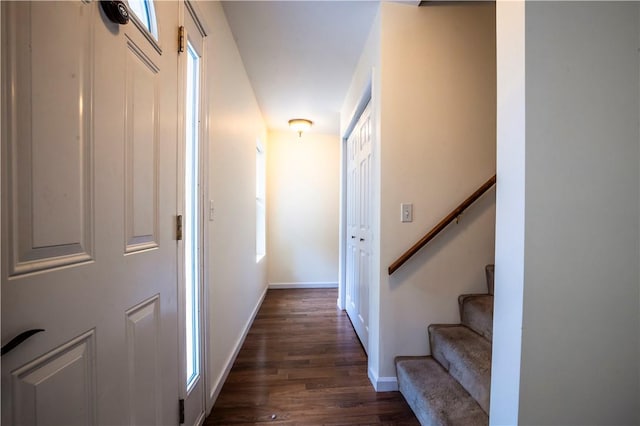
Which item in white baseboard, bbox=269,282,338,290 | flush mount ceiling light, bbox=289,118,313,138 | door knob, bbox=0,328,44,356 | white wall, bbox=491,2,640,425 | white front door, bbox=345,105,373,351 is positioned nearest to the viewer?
door knob, bbox=0,328,44,356

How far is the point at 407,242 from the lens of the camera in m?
1.64

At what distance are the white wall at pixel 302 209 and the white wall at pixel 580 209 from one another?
3577mm

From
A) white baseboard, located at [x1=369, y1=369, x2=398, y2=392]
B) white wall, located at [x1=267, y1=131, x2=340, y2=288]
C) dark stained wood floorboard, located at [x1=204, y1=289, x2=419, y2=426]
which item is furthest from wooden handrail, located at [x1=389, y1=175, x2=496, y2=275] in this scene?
white wall, located at [x1=267, y1=131, x2=340, y2=288]

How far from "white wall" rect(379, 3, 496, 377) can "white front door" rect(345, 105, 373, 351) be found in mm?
479

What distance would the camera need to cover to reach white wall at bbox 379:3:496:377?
1631mm

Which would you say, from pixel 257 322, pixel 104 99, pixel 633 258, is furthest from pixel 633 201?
pixel 257 322

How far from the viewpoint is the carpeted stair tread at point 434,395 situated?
1190mm

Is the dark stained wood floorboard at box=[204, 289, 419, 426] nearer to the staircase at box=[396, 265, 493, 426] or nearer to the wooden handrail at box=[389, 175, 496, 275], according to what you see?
the staircase at box=[396, 265, 493, 426]

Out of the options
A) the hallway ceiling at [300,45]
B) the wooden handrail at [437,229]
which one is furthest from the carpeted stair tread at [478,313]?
the hallway ceiling at [300,45]

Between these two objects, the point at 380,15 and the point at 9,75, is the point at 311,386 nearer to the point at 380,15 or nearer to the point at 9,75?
the point at 9,75

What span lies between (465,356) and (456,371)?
0.44 feet

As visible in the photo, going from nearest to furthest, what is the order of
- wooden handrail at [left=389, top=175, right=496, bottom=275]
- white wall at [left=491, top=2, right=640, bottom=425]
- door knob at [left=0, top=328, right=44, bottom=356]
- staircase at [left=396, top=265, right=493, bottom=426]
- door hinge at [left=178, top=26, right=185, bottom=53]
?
door knob at [left=0, top=328, right=44, bottom=356], white wall at [left=491, top=2, right=640, bottom=425], door hinge at [left=178, top=26, right=185, bottom=53], staircase at [left=396, top=265, right=493, bottom=426], wooden handrail at [left=389, top=175, right=496, bottom=275]

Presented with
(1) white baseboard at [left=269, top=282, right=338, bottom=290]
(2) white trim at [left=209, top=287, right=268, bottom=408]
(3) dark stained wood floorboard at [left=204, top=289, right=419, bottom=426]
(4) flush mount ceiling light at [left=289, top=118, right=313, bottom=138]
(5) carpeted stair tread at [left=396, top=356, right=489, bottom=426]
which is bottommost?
(1) white baseboard at [left=269, top=282, right=338, bottom=290]

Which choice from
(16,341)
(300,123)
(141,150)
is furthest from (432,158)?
(300,123)
